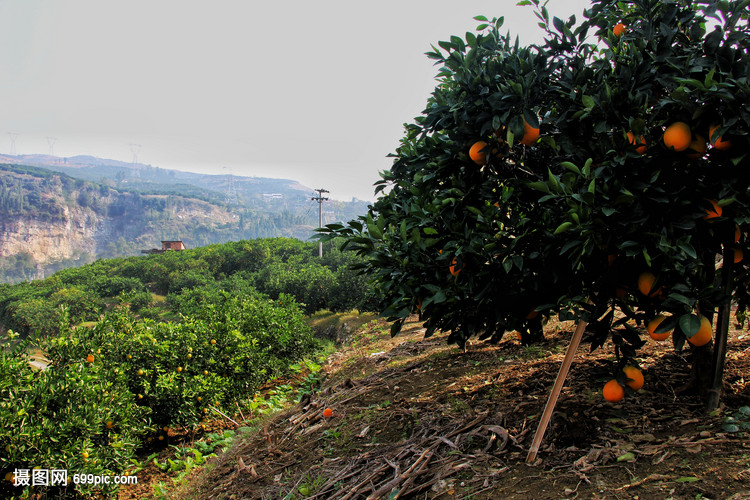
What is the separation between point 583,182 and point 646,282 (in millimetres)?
582

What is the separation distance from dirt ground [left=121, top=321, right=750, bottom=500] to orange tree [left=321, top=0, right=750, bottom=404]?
62 centimetres

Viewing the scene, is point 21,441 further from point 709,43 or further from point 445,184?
point 709,43

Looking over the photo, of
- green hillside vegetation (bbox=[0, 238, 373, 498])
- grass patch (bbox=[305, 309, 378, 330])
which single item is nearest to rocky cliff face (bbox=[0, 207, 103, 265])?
grass patch (bbox=[305, 309, 378, 330])

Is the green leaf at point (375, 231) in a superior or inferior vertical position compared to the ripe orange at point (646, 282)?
superior

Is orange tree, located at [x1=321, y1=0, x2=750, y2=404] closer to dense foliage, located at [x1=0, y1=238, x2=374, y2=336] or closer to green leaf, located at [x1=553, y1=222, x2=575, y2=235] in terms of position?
green leaf, located at [x1=553, y1=222, x2=575, y2=235]

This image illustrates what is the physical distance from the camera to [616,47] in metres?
2.50

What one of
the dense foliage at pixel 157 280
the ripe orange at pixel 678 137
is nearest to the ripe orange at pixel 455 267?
the ripe orange at pixel 678 137

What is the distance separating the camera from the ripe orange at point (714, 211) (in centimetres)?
208

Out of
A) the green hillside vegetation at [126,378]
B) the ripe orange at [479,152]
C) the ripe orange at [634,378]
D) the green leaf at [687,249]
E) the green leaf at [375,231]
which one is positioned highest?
the ripe orange at [479,152]

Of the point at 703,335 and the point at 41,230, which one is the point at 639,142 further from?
the point at 41,230

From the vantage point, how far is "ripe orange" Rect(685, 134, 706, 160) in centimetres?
218

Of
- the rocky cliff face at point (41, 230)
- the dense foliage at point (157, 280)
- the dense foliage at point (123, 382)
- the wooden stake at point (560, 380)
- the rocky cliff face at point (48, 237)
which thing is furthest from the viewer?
the rocky cliff face at point (48, 237)

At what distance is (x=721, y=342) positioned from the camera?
267 cm

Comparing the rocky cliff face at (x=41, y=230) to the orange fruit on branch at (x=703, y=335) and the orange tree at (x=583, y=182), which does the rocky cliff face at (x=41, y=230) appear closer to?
the orange tree at (x=583, y=182)
